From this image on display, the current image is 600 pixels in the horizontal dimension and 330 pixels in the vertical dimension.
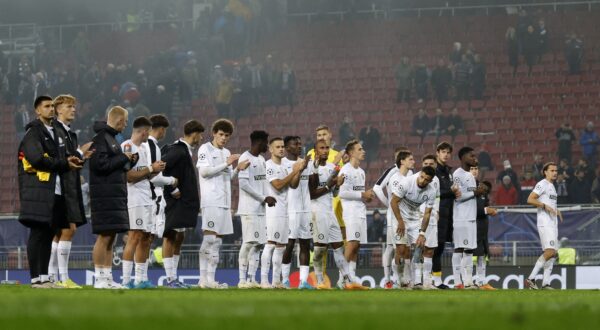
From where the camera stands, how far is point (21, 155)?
12555 millimetres

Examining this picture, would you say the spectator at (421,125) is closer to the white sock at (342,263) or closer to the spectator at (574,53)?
the spectator at (574,53)

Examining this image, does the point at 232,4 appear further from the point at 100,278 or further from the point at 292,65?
the point at 100,278

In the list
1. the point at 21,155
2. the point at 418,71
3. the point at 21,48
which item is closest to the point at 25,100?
the point at 21,48

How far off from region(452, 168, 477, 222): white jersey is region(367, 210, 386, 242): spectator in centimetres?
501

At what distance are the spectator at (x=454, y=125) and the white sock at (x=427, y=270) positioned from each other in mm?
14006

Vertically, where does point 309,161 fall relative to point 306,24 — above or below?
below

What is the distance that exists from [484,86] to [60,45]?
1288 cm

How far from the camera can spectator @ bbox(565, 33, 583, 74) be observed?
32344 millimetres

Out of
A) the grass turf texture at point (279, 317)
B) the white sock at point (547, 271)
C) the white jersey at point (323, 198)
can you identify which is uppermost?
the white jersey at point (323, 198)

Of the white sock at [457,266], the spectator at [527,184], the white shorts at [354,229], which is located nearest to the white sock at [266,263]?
the white shorts at [354,229]

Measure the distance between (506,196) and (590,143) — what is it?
3.67 meters

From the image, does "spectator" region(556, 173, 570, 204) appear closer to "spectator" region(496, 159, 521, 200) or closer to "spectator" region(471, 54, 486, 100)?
"spectator" region(496, 159, 521, 200)

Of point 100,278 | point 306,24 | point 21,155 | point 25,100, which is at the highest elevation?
point 306,24

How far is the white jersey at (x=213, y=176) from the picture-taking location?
14805mm
